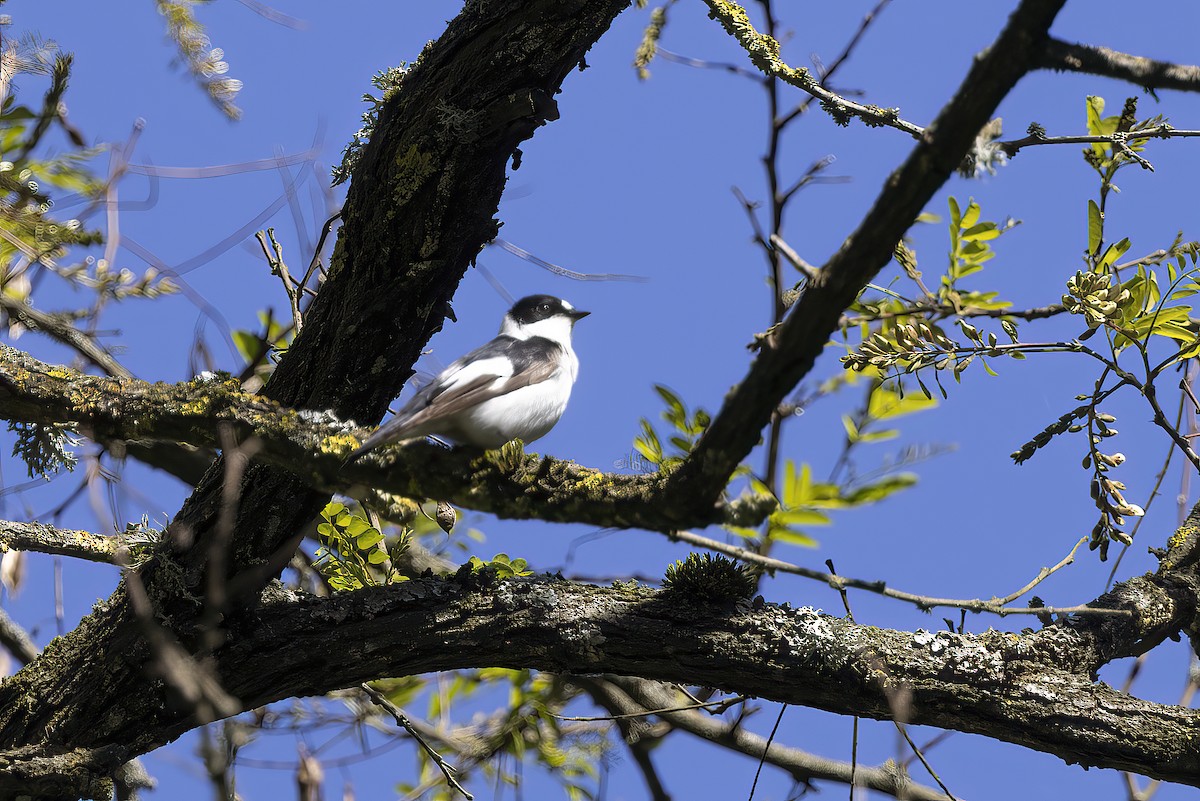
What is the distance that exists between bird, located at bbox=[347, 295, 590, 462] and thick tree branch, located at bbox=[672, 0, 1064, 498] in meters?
1.29

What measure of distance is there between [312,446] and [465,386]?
0.80 metres

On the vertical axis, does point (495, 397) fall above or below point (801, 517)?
above

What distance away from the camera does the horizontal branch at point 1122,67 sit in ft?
6.55

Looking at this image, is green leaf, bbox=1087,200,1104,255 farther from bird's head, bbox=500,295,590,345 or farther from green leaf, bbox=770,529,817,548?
bird's head, bbox=500,295,590,345

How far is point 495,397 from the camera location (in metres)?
3.69

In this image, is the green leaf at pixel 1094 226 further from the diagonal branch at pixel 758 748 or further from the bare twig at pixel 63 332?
the bare twig at pixel 63 332

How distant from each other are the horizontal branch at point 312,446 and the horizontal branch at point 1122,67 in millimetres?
1276

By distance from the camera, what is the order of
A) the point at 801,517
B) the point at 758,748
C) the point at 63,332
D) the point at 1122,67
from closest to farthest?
the point at 1122,67 → the point at 801,517 → the point at 63,332 → the point at 758,748

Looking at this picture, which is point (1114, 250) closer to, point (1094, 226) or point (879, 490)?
point (1094, 226)

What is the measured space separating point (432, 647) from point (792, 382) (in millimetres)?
1809

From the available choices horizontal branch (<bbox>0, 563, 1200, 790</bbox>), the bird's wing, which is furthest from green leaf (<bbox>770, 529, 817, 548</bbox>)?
the bird's wing

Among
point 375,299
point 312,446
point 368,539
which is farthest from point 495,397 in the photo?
point 312,446

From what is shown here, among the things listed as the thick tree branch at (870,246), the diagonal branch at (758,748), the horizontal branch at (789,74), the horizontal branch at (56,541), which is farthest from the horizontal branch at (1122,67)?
the horizontal branch at (56,541)

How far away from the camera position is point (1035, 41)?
6.47ft
